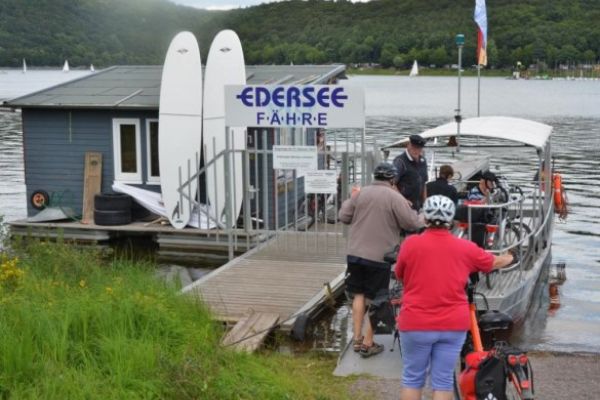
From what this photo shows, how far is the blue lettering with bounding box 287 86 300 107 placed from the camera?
13.0 metres

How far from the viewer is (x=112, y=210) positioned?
1627cm

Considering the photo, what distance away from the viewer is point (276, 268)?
480 inches

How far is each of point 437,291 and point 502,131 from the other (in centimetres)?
825

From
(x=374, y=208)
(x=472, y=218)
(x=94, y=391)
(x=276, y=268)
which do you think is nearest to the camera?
(x=94, y=391)

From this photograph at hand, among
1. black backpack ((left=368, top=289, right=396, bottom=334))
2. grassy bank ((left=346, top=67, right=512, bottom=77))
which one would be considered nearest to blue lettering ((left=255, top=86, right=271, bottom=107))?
black backpack ((left=368, top=289, right=396, bottom=334))

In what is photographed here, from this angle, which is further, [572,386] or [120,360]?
→ [572,386]

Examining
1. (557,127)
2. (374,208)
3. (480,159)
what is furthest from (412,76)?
(374,208)

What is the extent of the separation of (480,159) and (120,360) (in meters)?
13.1

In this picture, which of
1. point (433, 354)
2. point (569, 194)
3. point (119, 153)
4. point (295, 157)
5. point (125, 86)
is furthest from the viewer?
point (569, 194)

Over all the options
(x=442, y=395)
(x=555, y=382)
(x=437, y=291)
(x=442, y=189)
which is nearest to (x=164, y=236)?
(x=442, y=189)

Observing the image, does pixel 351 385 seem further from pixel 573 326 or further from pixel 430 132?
pixel 430 132

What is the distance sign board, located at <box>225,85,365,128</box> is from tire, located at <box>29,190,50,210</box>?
5.62 metres

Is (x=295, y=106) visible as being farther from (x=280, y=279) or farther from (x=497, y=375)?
(x=497, y=375)

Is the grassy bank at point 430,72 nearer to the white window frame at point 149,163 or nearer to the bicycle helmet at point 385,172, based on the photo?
the white window frame at point 149,163
